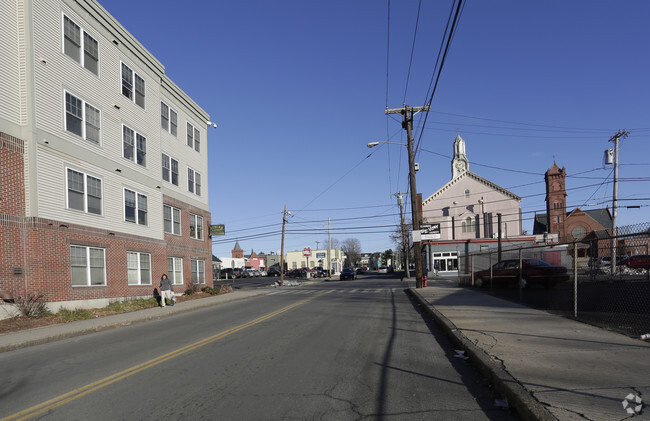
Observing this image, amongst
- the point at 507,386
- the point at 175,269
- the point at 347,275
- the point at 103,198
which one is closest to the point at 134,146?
the point at 103,198

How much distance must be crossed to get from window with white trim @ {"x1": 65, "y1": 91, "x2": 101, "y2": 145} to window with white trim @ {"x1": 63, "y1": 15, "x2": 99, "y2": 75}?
5.39 ft

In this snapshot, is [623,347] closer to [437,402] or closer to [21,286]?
[437,402]

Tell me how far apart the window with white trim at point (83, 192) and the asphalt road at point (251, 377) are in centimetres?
777

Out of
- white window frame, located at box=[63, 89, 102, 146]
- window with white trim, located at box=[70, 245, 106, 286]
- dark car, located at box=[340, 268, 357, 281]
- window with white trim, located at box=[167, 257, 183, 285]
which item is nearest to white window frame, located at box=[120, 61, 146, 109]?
white window frame, located at box=[63, 89, 102, 146]

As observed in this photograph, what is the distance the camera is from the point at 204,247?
3127 centimetres

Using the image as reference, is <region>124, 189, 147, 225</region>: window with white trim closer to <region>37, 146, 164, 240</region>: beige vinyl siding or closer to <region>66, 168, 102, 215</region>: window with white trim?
<region>37, 146, 164, 240</region>: beige vinyl siding

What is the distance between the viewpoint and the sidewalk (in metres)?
4.57

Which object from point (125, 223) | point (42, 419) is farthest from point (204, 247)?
point (42, 419)

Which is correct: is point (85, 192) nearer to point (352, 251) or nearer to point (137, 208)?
point (137, 208)

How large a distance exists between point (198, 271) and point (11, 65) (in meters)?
17.6

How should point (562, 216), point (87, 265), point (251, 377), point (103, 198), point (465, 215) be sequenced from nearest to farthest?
point (251, 377)
point (87, 265)
point (103, 198)
point (465, 215)
point (562, 216)

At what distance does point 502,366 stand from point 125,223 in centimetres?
1885

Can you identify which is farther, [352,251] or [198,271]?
[352,251]

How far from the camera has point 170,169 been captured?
2672 cm
